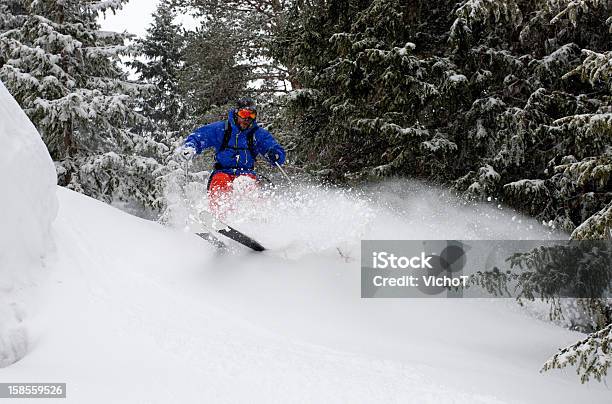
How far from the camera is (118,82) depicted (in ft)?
49.0

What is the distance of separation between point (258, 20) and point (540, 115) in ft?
35.6

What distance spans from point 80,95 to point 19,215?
30.7 ft

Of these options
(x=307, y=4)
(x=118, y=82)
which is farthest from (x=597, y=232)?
(x=118, y=82)

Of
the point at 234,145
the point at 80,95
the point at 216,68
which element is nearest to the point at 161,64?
the point at 216,68

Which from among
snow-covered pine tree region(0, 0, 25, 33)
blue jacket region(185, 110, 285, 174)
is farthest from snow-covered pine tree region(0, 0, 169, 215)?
blue jacket region(185, 110, 285, 174)

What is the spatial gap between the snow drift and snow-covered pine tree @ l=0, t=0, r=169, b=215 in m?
8.31

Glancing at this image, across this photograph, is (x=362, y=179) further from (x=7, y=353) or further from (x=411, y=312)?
(x=7, y=353)

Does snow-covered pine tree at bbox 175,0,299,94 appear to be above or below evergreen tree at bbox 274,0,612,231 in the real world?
above

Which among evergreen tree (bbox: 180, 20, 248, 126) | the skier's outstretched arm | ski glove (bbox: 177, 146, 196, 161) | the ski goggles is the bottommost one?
ski glove (bbox: 177, 146, 196, 161)

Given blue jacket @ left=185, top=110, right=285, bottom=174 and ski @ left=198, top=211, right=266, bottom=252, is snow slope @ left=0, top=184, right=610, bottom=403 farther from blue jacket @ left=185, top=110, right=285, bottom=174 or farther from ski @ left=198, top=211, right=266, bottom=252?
blue jacket @ left=185, top=110, right=285, bottom=174

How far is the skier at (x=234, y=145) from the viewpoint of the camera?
26.7 feet

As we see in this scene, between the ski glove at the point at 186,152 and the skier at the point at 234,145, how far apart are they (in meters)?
0.19

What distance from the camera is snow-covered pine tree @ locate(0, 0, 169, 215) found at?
13289 millimetres

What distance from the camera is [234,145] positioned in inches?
328
